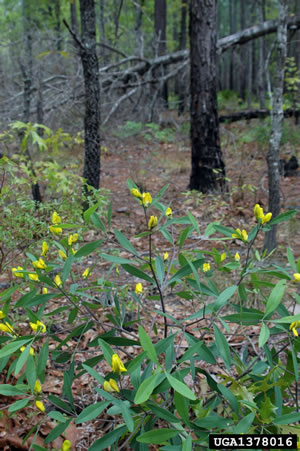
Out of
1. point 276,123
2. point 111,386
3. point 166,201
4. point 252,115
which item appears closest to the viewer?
point 111,386

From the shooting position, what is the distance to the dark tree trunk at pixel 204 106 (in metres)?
5.18

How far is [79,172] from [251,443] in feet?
20.2

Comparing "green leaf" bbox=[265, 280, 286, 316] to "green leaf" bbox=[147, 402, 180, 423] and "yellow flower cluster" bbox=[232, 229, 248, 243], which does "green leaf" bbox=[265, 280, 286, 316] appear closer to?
"yellow flower cluster" bbox=[232, 229, 248, 243]

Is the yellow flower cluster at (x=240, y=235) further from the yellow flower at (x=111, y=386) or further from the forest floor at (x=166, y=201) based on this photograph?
the yellow flower at (x=111, y=386)

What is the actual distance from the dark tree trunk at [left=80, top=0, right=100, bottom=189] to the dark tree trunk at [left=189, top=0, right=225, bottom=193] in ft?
5.21

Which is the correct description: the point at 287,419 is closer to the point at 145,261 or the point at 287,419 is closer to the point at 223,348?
the point at 223,348

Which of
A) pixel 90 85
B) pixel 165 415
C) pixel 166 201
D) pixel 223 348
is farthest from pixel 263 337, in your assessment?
pixel 166 201

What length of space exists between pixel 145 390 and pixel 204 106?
501cm

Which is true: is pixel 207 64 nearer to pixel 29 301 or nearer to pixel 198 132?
pixel 198 132

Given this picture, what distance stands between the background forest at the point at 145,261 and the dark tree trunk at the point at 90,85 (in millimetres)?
17

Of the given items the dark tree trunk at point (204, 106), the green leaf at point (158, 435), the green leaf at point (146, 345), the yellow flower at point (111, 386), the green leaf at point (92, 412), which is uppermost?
the dark tree trunk at point (204, 106)

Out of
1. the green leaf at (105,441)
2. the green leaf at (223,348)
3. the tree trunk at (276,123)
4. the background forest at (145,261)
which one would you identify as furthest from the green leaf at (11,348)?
the tree trunk at (276,123)

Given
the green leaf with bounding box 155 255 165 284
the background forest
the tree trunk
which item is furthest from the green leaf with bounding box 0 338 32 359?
the tree trunk

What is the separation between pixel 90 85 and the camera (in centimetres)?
443
